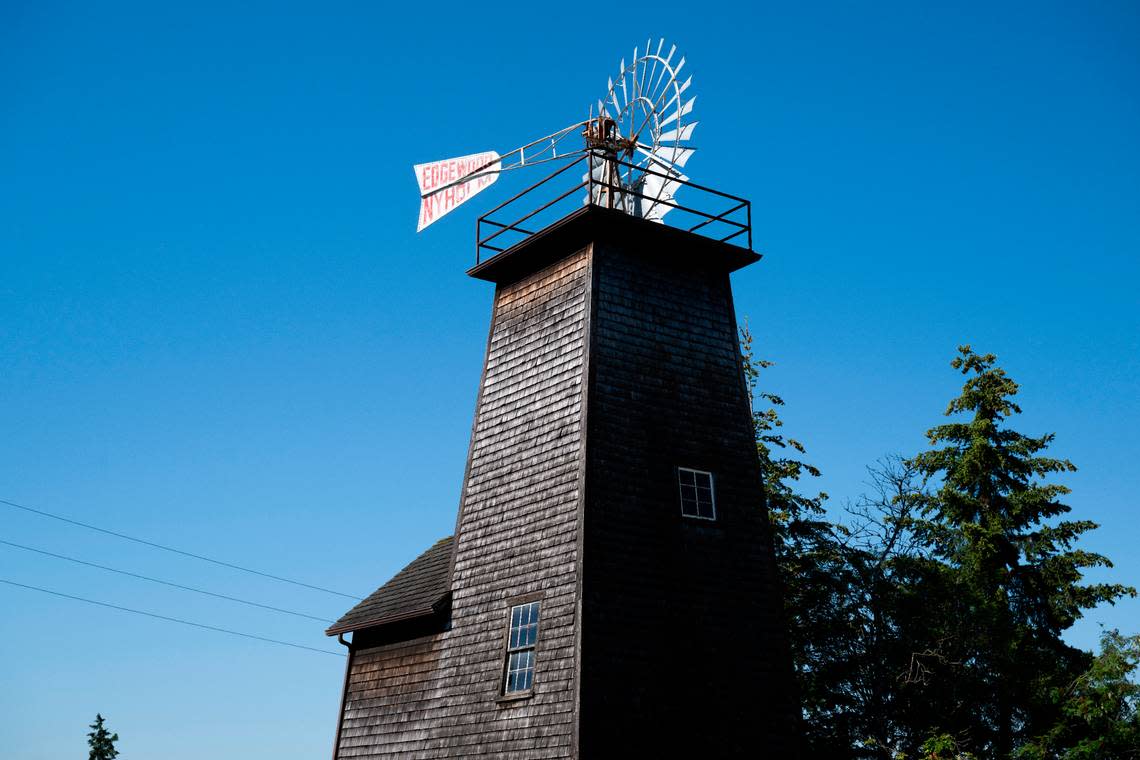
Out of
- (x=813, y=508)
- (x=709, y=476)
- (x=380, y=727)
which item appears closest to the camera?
(x=709, y=476)

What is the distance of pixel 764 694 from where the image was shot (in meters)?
16.9

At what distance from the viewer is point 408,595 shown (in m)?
20.1

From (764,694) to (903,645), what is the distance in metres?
10.2

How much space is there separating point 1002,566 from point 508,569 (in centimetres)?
1624

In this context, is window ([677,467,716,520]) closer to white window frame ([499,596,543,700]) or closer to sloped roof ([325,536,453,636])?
white window frame ([499,596,543,700])

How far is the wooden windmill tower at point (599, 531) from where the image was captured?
52.1 feet

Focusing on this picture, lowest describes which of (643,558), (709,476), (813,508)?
(643,558)

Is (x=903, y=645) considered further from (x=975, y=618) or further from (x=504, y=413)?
(x=504, y=413)

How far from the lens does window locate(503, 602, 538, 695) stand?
53.3 ft

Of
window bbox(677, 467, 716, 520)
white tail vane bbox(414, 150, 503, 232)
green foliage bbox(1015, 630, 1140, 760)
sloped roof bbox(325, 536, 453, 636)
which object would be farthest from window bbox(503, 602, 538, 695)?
green foliage bbox(1015, 630, 1140, 760)

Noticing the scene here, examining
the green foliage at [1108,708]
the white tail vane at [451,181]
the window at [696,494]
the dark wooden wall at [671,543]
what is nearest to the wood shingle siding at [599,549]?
the dark wooden wall at [671,543]

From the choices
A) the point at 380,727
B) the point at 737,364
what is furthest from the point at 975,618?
the point at 380,727

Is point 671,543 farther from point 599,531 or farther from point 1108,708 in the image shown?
point 1108,708

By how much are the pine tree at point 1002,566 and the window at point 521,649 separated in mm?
13254
